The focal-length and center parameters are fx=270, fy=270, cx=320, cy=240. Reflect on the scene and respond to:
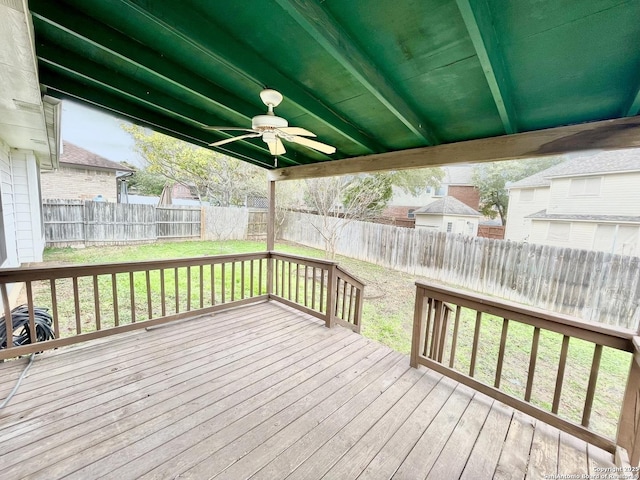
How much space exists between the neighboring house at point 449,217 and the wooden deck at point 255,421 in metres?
10.5

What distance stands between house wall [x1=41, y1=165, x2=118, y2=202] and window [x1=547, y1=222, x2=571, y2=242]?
15.4 m

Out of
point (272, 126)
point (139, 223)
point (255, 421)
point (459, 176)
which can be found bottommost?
point (255, 421)

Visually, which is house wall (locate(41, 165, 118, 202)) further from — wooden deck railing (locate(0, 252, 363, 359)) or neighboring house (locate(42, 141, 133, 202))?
wooden deck railing (locate(0, 252, 363, 359))

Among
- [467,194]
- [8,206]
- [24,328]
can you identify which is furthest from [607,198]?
[8,206]

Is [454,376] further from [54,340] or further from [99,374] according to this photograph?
[54,340]

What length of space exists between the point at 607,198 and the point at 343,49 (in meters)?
9.61

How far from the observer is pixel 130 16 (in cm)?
179

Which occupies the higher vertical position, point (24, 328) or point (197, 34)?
point (197, 34)

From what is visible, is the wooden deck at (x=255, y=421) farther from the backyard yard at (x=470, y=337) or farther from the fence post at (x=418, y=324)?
the backyard yard at (x=470, y=337)

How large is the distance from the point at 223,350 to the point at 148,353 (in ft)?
2.34

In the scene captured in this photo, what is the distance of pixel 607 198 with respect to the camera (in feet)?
24.1

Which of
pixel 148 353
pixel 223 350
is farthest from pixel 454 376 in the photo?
pixel 148 353

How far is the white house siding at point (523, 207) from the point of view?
35.1ft

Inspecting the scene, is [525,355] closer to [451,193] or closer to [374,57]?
[374,57]
